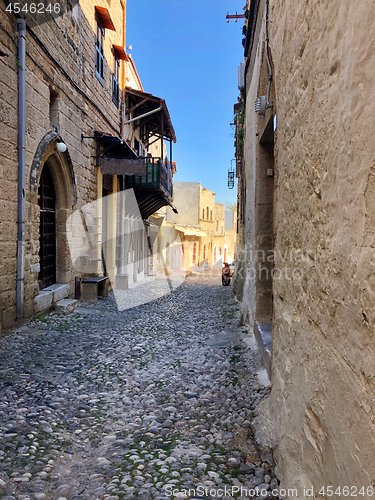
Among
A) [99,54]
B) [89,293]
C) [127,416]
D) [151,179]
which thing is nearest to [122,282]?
[89,293]

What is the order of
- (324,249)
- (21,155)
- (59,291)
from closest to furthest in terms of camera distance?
(324,249) < (21,155) < (59,291)

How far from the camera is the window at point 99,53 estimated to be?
975cm

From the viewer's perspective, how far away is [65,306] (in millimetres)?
6969

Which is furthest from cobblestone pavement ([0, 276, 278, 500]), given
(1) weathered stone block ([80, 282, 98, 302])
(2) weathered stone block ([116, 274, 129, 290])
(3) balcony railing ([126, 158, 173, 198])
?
(3) balcony railing ([126, 158, 173, 198])

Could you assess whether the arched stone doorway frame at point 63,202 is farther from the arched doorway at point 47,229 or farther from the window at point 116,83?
the window at point 116,83

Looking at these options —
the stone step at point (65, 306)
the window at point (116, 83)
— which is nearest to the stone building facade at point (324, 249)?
the stone step at point (65, 306)

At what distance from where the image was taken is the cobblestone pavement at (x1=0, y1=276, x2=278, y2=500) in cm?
220

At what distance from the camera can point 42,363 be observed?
4219 millimetres

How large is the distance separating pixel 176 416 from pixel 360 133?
2743mm

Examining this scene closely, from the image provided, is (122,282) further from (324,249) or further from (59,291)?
(324,249)

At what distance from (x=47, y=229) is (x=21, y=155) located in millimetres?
2134

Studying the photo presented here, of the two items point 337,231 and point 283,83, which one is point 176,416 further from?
point 283,83

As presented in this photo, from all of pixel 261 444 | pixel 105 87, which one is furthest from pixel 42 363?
pixel 105 87

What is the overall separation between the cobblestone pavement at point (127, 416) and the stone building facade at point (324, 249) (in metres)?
0.46
